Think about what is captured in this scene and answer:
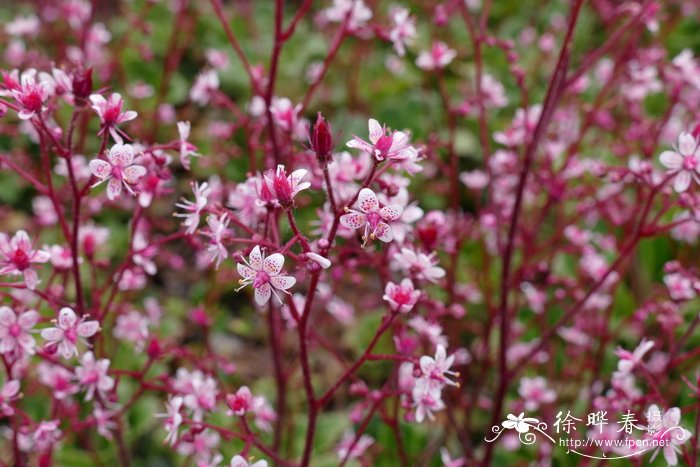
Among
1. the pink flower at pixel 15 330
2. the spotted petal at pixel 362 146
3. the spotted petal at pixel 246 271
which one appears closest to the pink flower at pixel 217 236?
the spotted petal at pixel 246 271

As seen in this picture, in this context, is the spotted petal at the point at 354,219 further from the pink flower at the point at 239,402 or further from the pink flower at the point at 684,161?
the pink flower at the point at 684,161

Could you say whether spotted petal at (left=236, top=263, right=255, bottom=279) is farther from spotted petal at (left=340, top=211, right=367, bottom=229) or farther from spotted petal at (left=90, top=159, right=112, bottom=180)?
spotted petal at (left=90, top=159, right=112, bottom=180)

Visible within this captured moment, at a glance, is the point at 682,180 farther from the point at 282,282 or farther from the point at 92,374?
the point at 92,374

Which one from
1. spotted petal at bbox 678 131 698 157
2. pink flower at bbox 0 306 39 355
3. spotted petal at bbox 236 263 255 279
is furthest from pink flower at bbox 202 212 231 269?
spotted petal at bbox 678 131 698 157

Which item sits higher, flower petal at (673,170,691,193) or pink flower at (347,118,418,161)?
flower petal at (673,170,691,193)

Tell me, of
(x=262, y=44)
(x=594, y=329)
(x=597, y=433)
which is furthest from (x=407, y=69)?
(x=597, y=433)

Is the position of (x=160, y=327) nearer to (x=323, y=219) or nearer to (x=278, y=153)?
(x=278, y=153)
